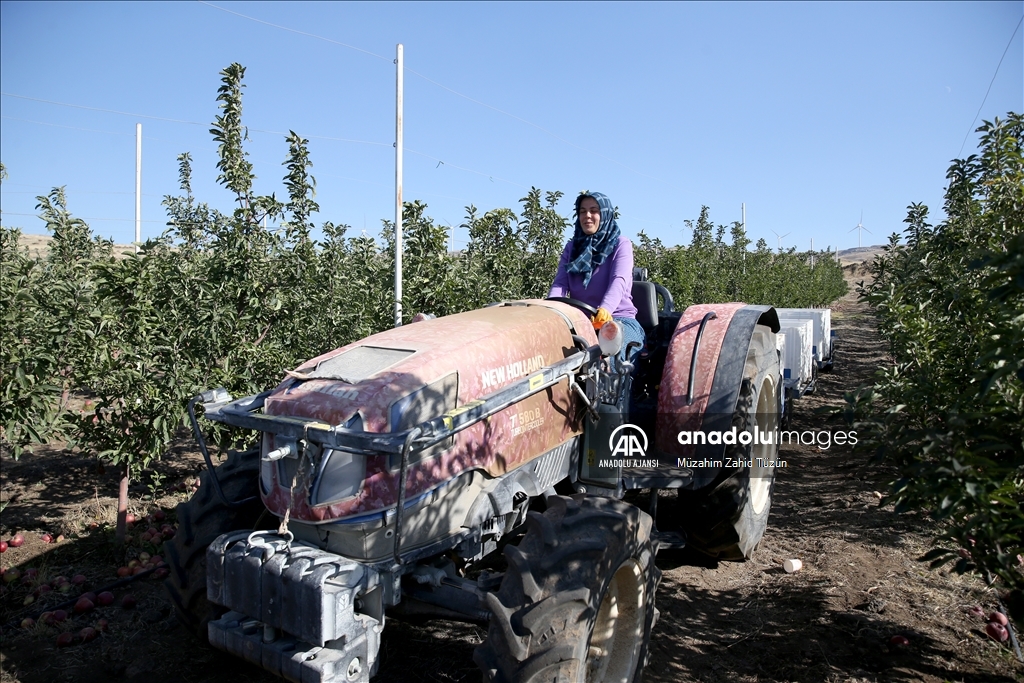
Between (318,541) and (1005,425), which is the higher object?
(1005,425)

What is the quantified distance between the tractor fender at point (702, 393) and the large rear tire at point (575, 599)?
103cm

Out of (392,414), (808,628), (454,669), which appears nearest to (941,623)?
(808,628)

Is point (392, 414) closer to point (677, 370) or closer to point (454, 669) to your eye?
point (454, 669)

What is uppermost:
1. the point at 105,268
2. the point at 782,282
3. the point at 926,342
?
the point at 782,282

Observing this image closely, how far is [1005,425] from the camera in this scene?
101 inches

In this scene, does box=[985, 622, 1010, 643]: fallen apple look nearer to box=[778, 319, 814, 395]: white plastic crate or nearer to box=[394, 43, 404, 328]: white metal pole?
box=[394, 43, 404, 328]: white metal pole

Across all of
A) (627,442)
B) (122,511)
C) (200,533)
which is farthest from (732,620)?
(122,511)

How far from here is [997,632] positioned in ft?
11.9

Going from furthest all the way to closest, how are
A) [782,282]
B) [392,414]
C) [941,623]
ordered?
[782,282], [941,623], [392,414]

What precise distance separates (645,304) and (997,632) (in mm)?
2715

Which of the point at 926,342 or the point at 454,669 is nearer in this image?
the point at 454,669

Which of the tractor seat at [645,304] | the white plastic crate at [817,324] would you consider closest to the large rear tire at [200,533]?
the tractor seat at [645,304]

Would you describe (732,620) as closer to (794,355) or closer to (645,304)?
(645,304)

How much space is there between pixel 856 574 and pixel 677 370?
6.15 ft
